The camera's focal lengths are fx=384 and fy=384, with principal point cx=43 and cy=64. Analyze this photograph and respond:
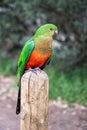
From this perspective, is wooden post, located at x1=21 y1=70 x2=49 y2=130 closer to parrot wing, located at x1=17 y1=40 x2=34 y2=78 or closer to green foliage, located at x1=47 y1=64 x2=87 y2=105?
parrot wing, located at x1=17 y1=40 x2=34 y2=78

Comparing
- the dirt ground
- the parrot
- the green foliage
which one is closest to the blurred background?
the green foliage

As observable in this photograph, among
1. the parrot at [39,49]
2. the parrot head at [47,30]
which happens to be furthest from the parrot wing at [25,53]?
the parrot head at [47,30]

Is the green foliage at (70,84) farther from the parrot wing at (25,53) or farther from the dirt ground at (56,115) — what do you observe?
the parrot wing at (25,53)

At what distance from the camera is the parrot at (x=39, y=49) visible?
432 cm

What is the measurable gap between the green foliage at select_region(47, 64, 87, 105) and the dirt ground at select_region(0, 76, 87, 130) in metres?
0.23

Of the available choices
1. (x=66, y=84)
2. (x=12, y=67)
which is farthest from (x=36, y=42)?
(x=12, y=67)

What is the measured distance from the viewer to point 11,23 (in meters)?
9.58

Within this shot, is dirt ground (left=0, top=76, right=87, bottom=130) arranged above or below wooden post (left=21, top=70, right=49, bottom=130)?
below

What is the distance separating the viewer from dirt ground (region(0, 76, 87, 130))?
605 centimetres

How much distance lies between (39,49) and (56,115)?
8.14 feet

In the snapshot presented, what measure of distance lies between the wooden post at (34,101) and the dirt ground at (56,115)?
2.69 m

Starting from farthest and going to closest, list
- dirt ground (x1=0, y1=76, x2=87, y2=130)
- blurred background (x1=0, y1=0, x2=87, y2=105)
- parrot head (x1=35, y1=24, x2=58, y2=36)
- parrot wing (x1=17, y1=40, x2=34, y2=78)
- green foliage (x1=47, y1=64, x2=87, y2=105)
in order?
blurred background (x1=0, y1=0, x2=87, y2=105) < green foliage (x1=47, y1=64, x2=87, y2=105) < dirt ground (x1=0, y1=76, x2=87, y2=130) < parrot wing (x1=17, y1=40, x2=34, y2=78) < parrot head (x1=35, y1=24, x2=58, y2=36)

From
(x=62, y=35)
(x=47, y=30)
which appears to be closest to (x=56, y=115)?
(x=62, y=35)

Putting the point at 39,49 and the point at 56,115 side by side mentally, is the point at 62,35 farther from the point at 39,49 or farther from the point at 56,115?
the point at 39,49
